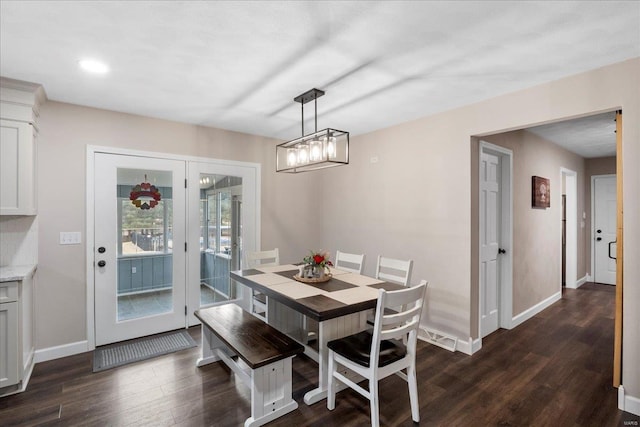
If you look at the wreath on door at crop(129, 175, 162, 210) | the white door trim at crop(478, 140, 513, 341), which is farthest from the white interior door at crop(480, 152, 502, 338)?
the wreath on door at crop(129, 175, 162, 210)

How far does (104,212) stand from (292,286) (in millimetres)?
2215

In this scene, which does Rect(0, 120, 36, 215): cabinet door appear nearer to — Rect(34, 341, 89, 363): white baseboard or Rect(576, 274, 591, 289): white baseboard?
Rect(34, 341, 89, 363): white baseboard

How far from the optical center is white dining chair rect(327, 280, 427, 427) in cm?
198

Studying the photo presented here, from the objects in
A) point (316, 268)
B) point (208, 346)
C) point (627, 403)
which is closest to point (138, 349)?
point (208, 346)

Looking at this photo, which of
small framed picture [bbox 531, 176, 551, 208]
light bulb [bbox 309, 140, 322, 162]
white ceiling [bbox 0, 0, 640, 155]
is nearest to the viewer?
white ceiling [bbox 0, 0, 640, 155]

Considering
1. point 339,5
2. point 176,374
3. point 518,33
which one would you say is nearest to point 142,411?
point 176,374

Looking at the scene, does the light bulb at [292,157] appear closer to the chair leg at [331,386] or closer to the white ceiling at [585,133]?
the chair leg at [331,386]

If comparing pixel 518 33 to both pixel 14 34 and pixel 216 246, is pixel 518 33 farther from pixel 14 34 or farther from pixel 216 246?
pixel 216 246

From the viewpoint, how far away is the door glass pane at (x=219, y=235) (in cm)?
403

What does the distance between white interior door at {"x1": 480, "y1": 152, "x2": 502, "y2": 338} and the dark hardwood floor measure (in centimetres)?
43

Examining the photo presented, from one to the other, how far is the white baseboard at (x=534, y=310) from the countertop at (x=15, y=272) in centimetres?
494

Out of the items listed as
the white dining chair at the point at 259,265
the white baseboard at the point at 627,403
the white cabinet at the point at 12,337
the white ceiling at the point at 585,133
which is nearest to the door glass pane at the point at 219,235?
the white dining chair at the point at 259,265

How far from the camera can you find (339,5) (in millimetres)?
1686

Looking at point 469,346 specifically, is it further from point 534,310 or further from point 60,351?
point 60,351
